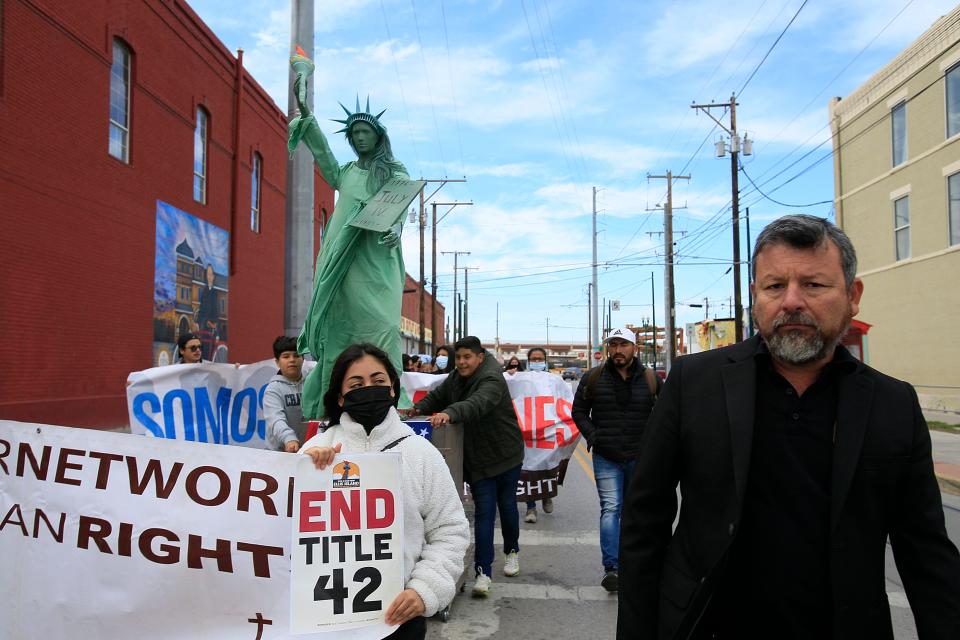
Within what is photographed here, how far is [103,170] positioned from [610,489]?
1255cm

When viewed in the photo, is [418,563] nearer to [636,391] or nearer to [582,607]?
[582,607]

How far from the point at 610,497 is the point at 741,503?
3.99 meters

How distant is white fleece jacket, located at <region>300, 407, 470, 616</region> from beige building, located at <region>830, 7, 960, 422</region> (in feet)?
67.5

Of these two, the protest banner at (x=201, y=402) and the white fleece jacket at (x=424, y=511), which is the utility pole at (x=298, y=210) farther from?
the white fleece jacket at (x=424, y=511)

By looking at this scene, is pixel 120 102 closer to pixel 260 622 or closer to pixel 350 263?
pixel 350 263

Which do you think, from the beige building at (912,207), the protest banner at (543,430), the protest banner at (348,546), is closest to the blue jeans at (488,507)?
the protest banner at (543,430)

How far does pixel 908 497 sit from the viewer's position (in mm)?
1924

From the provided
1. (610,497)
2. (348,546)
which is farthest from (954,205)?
(348,546)

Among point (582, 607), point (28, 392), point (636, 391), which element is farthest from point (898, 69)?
point (28, 392)

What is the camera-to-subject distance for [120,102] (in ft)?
48.9

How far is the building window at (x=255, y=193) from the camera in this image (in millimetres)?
21939

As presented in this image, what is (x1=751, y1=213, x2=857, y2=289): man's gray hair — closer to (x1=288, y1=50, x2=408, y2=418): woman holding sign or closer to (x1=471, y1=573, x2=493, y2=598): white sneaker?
(x1=288, y1=50, x2=408, y2=418): woman holding sign

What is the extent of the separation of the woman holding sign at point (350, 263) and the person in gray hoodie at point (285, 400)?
0.39ft

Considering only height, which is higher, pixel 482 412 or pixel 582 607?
pixel 482 412
